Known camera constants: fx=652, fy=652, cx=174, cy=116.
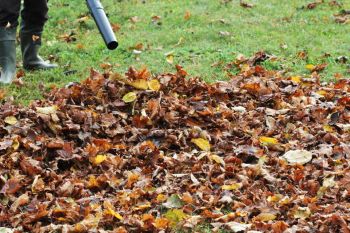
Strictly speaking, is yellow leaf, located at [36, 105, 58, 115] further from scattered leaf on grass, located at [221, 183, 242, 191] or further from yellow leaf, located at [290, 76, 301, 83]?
yellow leaf, located at [290, 76, 301, 83]

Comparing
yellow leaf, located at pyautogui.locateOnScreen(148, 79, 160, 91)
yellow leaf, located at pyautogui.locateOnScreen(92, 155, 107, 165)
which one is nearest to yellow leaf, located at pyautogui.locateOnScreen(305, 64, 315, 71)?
yellow leaf, located at pyautogui.locateOnScreen(148, 79, 160, 91)

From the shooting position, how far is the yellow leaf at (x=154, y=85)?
17.8ft

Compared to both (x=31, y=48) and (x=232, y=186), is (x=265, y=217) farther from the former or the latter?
(x=31, y=48)

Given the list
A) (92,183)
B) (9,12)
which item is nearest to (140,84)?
(92,183)

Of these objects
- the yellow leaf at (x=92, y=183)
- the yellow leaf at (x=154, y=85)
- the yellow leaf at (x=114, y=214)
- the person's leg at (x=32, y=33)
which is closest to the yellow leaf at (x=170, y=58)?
the person's leg at (x=32, y=33)

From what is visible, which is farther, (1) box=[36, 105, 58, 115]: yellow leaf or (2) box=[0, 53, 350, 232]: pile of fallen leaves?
(1) box=[36, 105, 58, 115]: yellow leaf

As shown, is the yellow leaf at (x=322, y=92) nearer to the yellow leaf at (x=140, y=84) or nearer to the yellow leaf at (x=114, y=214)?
the yellow leaf at (x=140, y=84)

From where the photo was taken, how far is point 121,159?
456 cm

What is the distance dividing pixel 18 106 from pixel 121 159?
1.36 m

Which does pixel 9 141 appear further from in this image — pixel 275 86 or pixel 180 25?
pixel 180 25

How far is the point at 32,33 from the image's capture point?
6.67m

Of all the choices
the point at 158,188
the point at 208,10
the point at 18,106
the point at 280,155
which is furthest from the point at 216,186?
the point at 208,10

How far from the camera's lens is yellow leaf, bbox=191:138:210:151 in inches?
187

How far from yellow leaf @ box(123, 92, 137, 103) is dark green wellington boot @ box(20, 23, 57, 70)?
1725 mm
